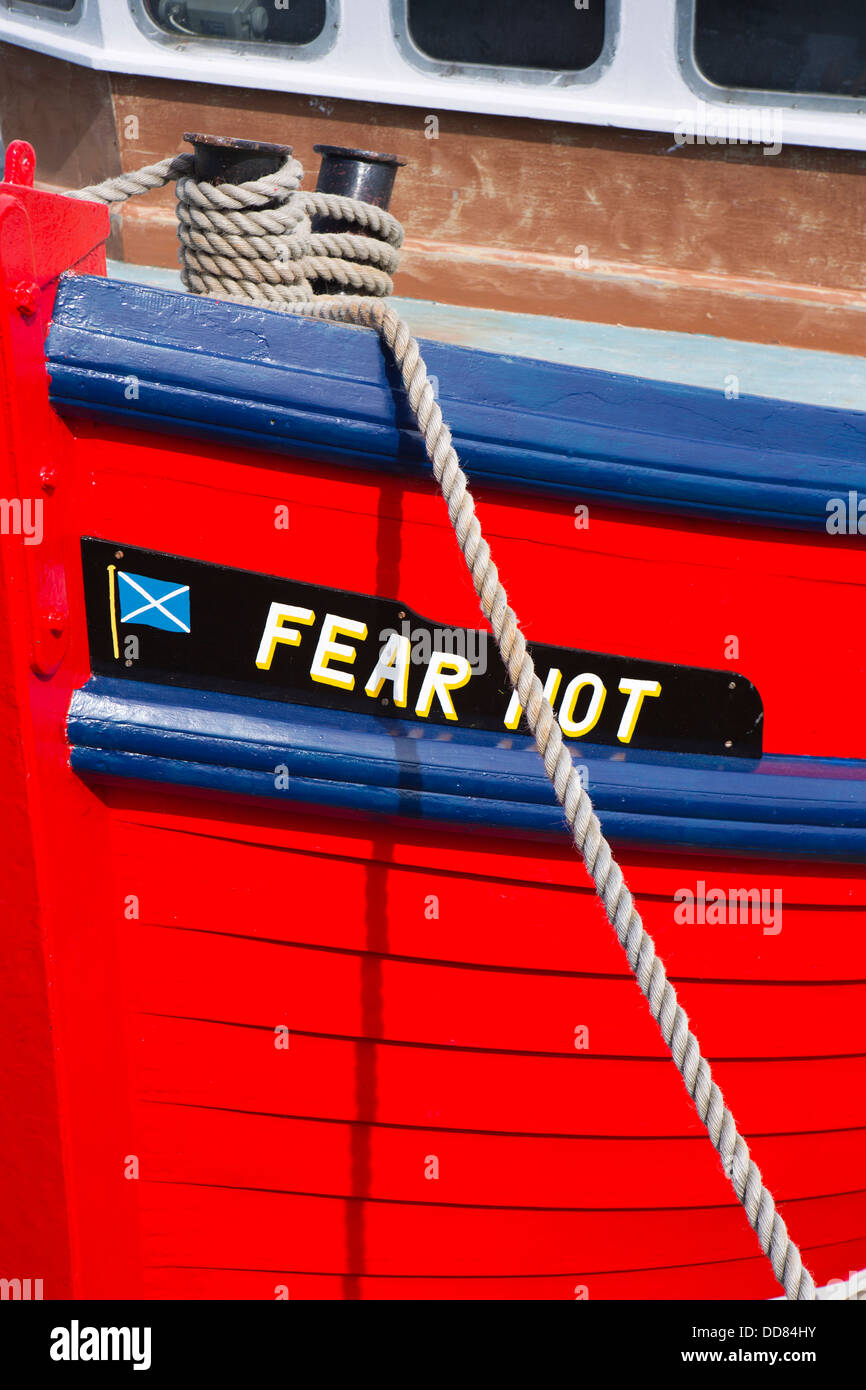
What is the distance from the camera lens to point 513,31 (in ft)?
9.41

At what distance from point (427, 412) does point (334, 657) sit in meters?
0.37

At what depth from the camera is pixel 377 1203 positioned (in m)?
2.05

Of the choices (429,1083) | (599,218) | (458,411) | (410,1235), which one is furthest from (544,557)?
(599,218)

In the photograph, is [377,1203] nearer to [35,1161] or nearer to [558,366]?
[35,1161]

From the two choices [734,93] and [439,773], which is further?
[734,93]

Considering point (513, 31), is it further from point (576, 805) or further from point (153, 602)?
point (576, 805)

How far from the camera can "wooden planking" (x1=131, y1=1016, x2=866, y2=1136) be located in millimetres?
1922

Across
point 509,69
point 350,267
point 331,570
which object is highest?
point 509,69

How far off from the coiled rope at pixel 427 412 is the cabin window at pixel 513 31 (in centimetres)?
122

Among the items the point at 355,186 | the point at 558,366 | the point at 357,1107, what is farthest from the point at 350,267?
the point at 357,1107

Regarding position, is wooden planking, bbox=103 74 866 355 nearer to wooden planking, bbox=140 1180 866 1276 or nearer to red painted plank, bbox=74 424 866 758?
red painted plank, bbox=74 424 866 758

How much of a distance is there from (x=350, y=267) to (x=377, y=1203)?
1.55 metres

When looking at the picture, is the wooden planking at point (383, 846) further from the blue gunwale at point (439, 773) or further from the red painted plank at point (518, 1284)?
the red painted plank at point (518, 1284)

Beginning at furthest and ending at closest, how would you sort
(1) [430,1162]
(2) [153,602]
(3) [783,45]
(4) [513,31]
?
(4) [513,31] → (3) [783,45] → (1) [430,1162] → (2) [153,602]
